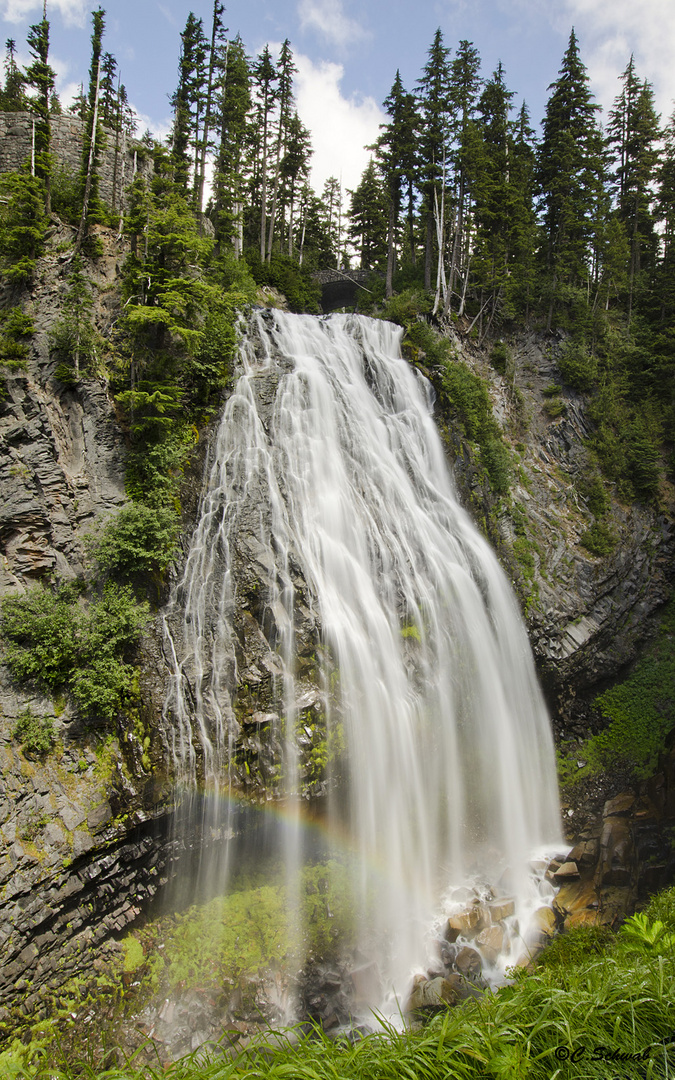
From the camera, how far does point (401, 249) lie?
36750mm

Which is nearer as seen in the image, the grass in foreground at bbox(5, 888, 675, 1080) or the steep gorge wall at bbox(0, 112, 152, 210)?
the grass in foreground at bbox(5, 888, 675, 1080)

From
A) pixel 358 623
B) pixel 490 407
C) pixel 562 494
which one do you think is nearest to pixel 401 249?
pixel 490 407

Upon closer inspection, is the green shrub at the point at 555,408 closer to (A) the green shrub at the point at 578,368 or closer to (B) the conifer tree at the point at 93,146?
(A) the green shrub at the point at 578,368

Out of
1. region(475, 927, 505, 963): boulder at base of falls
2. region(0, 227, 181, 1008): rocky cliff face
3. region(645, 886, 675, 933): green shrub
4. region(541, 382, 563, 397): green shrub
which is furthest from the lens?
region(541, 382, 563, 397): green shrub

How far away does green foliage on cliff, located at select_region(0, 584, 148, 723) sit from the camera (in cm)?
910

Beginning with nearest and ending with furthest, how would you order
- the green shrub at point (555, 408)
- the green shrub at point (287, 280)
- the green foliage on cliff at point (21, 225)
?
the green foliage on cliff at point (21, 225), the green shrub at point (555, 408), the green shrub at point (287, 280)

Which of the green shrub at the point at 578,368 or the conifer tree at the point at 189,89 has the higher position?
the conifer tree at the point at 189,89

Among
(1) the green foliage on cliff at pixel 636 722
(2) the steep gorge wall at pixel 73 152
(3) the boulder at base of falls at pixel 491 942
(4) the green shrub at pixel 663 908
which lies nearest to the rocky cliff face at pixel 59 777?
(3) the boulder at base of falls at pixel 491 942

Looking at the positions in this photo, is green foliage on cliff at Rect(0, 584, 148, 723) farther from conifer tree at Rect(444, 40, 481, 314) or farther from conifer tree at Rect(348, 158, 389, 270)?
conifer tree at Rect(348, 158, 389, 270)

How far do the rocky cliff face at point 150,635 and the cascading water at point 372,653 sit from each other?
423mm

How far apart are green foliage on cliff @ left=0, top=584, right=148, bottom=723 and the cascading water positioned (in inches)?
40.5

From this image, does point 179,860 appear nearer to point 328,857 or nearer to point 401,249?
point 328,857

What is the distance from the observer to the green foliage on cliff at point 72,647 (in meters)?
9.10

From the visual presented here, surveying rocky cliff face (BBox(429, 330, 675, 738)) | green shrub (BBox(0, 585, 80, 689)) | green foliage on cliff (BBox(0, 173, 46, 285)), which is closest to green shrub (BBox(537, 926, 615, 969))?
rocky cliff face (BBox(429, 330, 675, 738))
